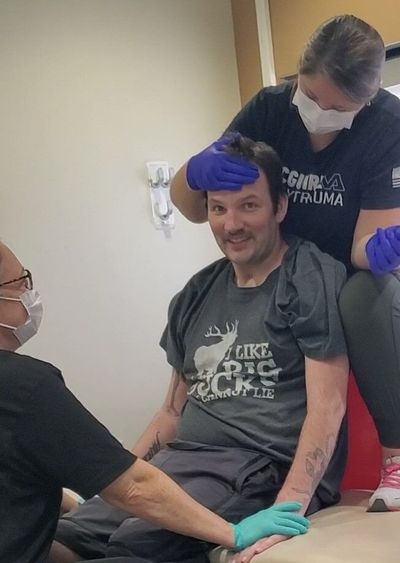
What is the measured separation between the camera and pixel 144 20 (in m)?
2.76

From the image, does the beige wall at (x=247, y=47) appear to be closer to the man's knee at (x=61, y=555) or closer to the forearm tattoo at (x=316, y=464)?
the forearm tattoo at (x=316, y=464)

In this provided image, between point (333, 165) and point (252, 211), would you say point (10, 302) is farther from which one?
point (333, 165)

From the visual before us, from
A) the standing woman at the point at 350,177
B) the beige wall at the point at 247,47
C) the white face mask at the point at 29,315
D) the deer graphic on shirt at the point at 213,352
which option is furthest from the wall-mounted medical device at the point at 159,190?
the white face mask at the point at 29,315

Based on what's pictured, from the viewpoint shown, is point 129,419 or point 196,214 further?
point 129,419

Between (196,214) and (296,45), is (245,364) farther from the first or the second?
(296,45)

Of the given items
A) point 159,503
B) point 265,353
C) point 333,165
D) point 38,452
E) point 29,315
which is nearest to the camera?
point 38,452

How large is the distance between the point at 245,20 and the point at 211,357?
1784mm

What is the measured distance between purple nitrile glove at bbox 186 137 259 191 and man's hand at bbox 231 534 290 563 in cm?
72

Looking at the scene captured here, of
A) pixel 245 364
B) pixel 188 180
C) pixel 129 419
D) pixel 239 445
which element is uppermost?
pixel 188 180

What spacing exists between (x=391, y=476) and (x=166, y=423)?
21.8 inches

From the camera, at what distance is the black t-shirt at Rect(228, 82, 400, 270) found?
1.66 metres

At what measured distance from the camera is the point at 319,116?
5.36ft

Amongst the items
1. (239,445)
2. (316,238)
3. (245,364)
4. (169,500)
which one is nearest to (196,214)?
(316,238)

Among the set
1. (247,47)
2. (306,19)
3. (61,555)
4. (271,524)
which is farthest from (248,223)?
(247,47)
